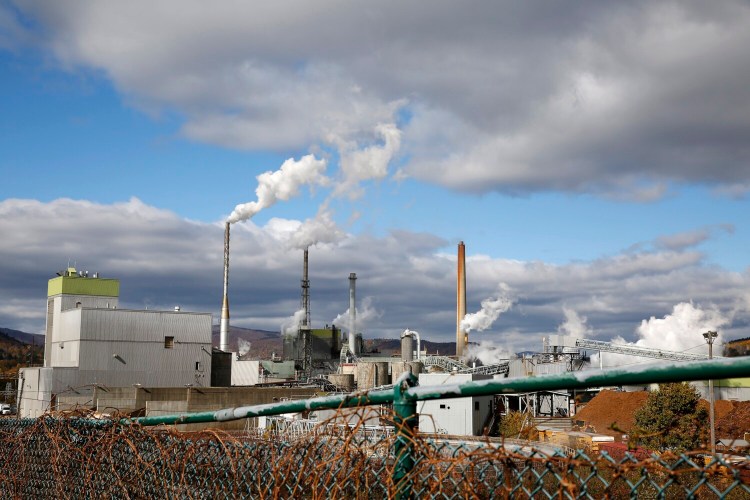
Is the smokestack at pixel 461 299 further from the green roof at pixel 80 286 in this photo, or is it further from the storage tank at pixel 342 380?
the green roof at pixel 80 286

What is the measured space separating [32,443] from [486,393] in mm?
4005

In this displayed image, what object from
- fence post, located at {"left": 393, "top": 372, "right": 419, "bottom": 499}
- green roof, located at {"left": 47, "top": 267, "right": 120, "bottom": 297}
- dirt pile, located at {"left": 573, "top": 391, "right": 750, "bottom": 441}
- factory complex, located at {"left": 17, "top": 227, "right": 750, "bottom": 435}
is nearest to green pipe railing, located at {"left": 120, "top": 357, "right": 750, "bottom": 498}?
fence post, located at {"left": 393, "top": 372, "right": 419, "bottom": 499}

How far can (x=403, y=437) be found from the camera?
263 centimetres

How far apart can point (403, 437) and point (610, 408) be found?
47313mm

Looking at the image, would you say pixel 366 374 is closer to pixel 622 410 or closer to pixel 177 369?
pixel 177 369

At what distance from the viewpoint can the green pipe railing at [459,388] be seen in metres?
1.92

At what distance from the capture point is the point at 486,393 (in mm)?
2408

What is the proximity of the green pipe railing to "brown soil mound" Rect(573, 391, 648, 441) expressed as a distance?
42706 mm

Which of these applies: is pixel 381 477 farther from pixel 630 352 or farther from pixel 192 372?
pixel 630 352

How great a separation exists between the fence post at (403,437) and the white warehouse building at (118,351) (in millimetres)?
41951

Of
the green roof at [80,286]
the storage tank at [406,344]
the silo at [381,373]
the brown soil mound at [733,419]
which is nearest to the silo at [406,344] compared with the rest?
the storage tank at [406,344]

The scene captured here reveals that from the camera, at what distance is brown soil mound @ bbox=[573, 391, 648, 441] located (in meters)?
43.9

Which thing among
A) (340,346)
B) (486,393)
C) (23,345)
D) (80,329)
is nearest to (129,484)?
(486,393)

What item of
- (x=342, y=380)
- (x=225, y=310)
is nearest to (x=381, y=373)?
(x=342, y=380)
